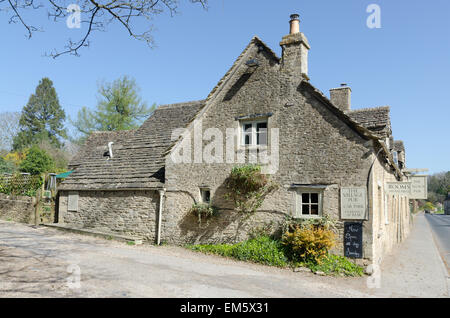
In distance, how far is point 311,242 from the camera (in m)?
10.9

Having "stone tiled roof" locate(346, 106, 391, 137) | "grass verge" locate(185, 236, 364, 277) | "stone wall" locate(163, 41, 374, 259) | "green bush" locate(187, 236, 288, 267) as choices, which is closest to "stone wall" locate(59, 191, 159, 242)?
"stone wall" locate(163, 41, 374, 259)

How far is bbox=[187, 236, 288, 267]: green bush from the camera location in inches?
455

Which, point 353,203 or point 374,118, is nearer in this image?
point 353,203

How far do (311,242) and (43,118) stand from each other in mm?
62418

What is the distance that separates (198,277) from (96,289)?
272 cm

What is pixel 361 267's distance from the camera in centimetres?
1076

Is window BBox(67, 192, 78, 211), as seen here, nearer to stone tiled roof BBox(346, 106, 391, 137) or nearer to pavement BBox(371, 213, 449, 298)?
stone tiled roof BBox(346, 106, 391, 137)

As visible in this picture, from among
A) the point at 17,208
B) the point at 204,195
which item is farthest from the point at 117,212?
the point at 17,208

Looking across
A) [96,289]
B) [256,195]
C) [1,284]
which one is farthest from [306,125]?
[1,284]

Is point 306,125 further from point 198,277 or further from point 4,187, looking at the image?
point 4,187

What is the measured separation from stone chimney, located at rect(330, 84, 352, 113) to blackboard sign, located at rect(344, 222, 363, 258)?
8876 mm

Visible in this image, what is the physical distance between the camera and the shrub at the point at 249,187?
1273cm

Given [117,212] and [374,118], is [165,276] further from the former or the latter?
[374,118]

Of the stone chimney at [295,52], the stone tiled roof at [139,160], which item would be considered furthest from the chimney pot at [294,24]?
the stone tiled roof at [139,160]
